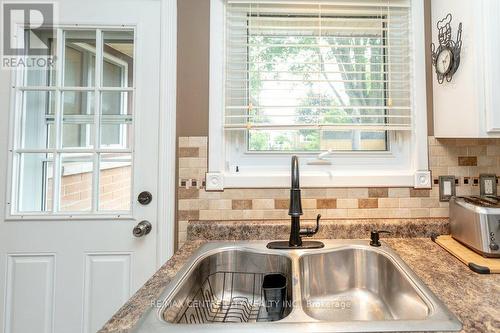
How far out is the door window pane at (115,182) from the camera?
120 centimetres

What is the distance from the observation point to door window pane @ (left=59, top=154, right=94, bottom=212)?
3.94 ft

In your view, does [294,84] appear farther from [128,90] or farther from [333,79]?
[128,90]

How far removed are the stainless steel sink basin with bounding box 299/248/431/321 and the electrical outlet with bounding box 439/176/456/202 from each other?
0.48 meters

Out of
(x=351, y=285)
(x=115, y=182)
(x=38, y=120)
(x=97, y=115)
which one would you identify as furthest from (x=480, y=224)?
(x=38, y=120)

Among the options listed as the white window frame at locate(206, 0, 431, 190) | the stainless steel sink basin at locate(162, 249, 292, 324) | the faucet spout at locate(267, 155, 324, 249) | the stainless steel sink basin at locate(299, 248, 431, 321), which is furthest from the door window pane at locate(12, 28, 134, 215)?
the stainless steel sink basin at locate(299, 248, 431, 321)

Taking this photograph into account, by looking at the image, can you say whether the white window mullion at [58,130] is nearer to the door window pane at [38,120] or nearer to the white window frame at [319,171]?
the door window pane at [38,120]

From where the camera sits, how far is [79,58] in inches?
48.4

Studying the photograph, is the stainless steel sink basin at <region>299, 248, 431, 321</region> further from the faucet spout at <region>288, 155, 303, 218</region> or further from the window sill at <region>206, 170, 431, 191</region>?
the window sill at <region>206, 170, 431, 191</region>

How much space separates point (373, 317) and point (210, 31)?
1291mm

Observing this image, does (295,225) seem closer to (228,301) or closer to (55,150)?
(228,301)

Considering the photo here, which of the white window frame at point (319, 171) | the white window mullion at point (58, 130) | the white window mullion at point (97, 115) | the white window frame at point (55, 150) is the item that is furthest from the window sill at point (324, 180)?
the white window mullion at point (58, 130)

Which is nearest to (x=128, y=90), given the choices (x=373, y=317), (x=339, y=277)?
(x=339, y=277)

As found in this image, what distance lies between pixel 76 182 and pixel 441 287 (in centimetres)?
→ 142

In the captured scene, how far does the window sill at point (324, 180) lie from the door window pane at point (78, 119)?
592mm
